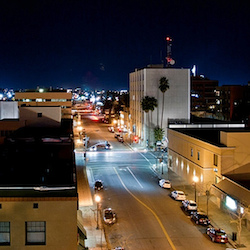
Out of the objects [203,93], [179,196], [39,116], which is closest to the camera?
[179,196]

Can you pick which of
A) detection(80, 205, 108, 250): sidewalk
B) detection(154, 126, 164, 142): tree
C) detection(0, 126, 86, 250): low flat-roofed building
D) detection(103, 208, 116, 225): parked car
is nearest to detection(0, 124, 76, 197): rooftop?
detection(0, 126, 86, 250): low flat-roofed building

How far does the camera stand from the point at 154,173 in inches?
2450

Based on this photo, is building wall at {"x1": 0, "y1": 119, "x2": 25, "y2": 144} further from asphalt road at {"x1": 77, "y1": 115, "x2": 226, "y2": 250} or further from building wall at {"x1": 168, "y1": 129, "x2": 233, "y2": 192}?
building wall at {"x1": 168, "y1": 129, "x2": 233, "y2": 192}

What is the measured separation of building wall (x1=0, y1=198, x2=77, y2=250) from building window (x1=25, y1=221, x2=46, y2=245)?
0.18 meters

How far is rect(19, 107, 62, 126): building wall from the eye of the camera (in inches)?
2207

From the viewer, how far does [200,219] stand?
3741 centimetres

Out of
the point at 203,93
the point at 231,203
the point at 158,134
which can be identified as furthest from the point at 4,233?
the point at 203,93

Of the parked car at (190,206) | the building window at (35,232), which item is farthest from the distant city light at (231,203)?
the building window at (35,232)

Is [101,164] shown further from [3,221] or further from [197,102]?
[197,102]

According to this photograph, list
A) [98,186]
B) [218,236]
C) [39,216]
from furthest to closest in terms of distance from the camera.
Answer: [98,186], [218,236], [39,216]

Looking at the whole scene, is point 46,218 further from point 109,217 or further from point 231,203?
point 231,203

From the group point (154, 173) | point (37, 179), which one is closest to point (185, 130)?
point (154, 173)

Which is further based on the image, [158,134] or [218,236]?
[158,134]

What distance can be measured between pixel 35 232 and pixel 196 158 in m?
36.1
